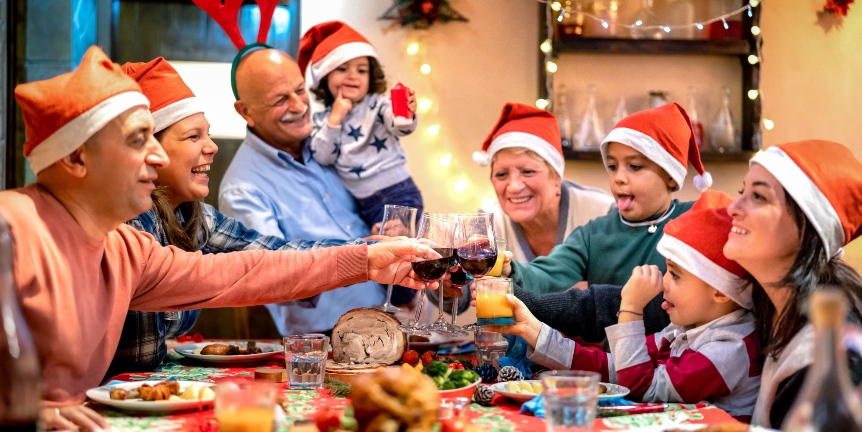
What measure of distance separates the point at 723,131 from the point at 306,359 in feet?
11.5

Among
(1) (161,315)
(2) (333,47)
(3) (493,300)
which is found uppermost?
(2) (333,47)

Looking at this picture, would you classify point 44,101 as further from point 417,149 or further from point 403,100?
point 417,149

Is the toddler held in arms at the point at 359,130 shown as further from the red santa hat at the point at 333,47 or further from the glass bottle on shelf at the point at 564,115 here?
the glass bottle on shelf at the point at 564,115

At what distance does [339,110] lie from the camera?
4.04 m

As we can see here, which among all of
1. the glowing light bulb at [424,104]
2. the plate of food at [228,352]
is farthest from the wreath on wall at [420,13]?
the plate of food at [228,352]

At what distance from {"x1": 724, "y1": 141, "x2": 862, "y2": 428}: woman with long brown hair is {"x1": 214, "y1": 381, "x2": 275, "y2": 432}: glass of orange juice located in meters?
1.14

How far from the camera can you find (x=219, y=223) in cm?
296

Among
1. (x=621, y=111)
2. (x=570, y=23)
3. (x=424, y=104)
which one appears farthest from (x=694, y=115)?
(x=424, y=104)

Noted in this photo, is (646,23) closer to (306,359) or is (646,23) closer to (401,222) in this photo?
(401,222)

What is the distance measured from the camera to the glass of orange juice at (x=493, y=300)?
2.27 m

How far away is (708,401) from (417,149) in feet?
10.1

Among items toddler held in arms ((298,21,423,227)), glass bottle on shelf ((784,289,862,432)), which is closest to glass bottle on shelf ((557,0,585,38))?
toddler held in arms ((298,21,423,227))

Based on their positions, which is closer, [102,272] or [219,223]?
[102,272]

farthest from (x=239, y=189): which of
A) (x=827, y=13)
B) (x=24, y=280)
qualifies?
(x=827, y=13)
